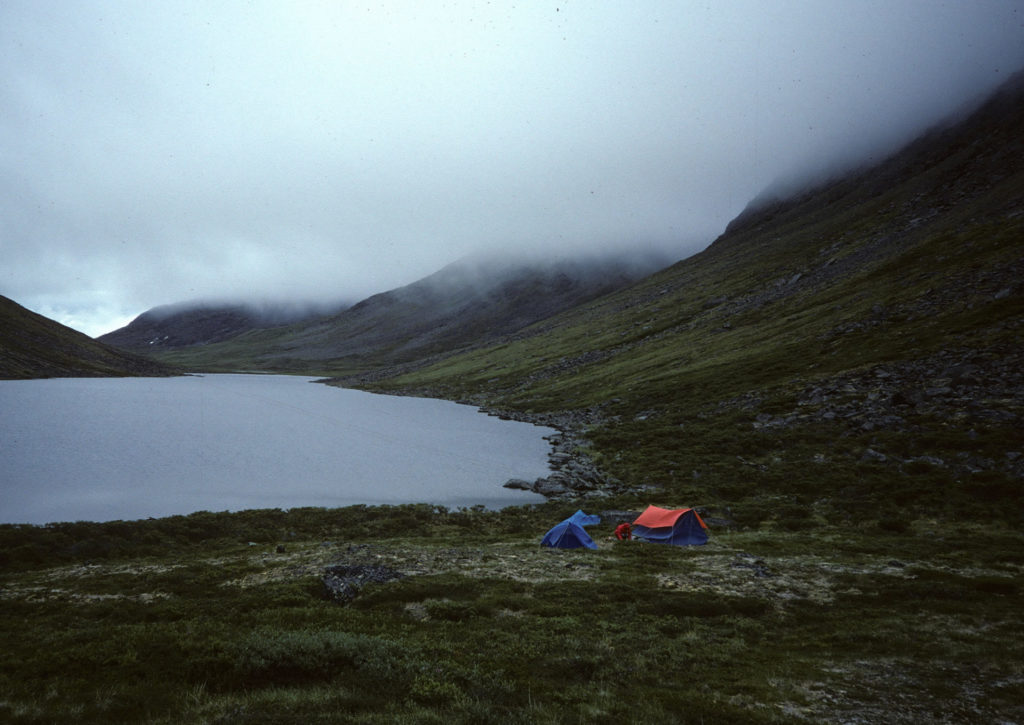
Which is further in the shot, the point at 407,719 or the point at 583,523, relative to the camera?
the point at 583,523

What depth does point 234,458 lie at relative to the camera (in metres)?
58.8

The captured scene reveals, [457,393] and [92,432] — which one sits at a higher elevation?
[92,432]

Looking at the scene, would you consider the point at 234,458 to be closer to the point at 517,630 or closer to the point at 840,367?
the point at 517,630

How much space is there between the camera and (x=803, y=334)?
265 feet

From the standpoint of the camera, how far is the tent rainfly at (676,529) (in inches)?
1249

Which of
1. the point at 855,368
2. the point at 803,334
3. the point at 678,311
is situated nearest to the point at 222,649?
the point at 855,368

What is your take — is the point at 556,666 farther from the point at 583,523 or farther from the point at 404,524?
the point at 404,524

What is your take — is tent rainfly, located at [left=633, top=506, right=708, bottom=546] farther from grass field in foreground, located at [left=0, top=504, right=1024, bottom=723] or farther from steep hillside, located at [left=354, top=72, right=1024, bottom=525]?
steep hillside, located at [left=354, top=72, right=1024, bottom=525]

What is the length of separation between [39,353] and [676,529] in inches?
8374

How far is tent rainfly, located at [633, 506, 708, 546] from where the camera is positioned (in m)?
31.7

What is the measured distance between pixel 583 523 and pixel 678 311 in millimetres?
112537

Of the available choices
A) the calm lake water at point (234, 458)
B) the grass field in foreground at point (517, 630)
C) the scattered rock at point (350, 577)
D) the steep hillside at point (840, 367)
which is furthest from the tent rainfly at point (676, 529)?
the scattered rock at point (350, 577)

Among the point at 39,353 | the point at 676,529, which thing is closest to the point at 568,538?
the point at 676,529

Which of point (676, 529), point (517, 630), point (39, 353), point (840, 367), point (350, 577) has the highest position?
point (39, 353)
